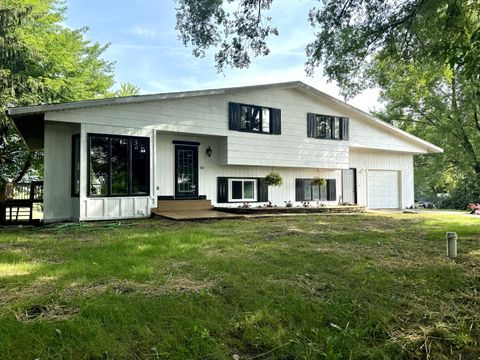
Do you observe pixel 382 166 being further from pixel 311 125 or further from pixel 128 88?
pixel 128 88

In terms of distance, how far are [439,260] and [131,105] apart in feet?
30.1

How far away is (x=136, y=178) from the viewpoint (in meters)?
10.9

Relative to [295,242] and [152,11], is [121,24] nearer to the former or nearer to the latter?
[152,11]

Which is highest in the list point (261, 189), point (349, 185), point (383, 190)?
point (349, 185)

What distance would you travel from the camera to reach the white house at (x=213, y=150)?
1023cm

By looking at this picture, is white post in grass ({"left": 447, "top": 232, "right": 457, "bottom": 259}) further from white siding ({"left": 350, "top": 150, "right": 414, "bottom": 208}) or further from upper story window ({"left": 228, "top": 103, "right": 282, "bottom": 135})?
white siding ({"left": 350, "top": 150, "right": 414, "bottom": 208})

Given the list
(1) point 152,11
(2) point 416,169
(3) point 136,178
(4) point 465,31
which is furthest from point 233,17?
(2) point 416,169

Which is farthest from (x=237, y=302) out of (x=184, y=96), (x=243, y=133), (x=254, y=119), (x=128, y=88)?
(x=128, y=88)

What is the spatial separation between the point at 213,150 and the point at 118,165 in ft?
12.4

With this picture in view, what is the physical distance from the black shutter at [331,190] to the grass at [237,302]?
33.0ft

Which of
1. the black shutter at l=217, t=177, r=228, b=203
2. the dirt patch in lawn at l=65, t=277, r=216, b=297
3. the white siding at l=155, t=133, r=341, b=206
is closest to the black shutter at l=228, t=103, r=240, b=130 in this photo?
the white siding at l=155, t=133, r=341, b=206

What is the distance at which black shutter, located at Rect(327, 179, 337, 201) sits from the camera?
16.0 meters

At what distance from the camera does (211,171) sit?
13109 millimetres

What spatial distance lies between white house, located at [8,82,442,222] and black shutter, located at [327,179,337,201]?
0.05 m
